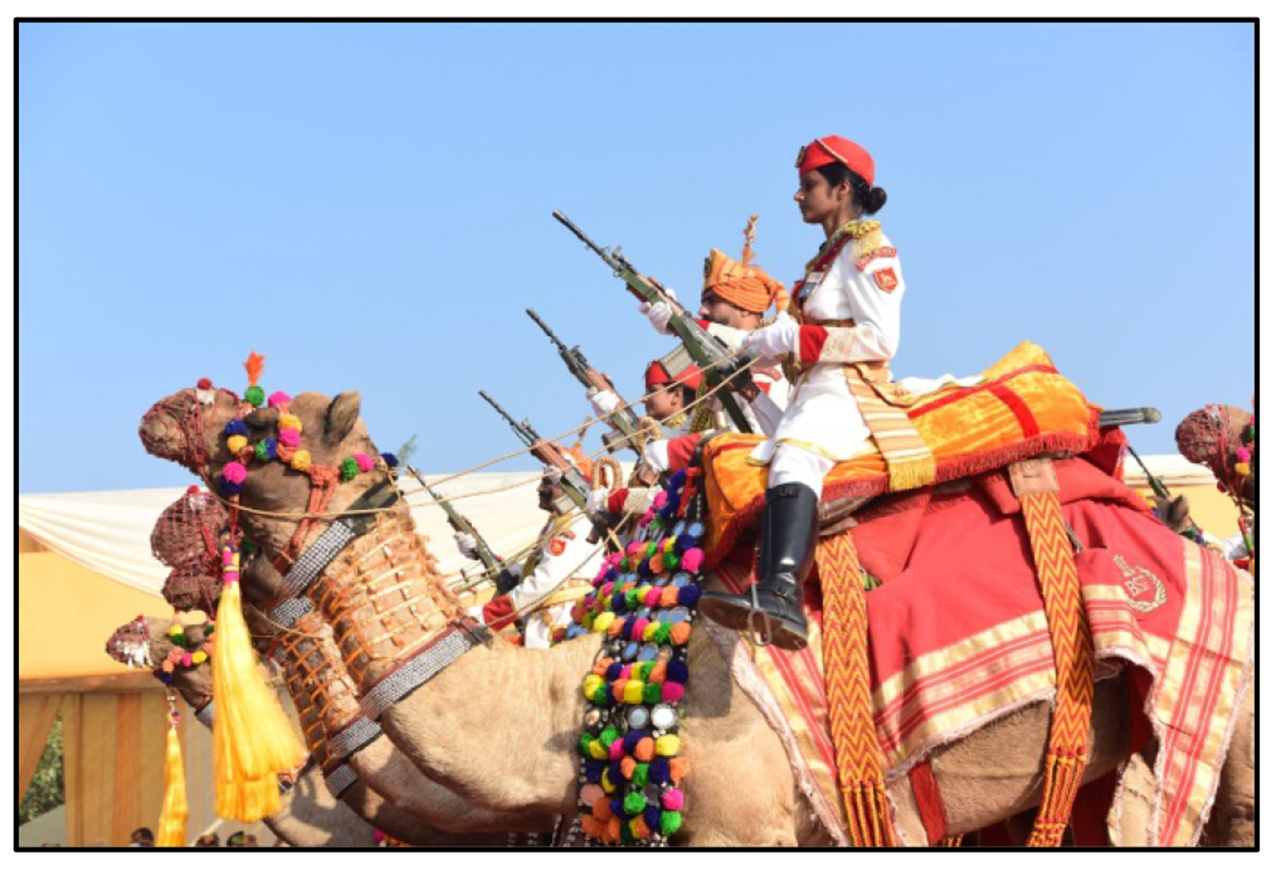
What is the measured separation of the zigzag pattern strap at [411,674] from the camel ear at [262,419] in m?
1.01

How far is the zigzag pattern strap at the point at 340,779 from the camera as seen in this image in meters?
6.82

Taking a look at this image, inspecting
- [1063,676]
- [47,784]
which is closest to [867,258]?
[1063,676]

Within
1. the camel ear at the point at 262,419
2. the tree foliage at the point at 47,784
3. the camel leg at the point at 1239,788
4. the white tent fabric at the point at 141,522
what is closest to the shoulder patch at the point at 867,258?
the camel leg at the point at 1239,788

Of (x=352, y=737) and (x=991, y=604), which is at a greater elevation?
(x=991, y=604)

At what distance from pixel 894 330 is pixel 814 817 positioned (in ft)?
6.12

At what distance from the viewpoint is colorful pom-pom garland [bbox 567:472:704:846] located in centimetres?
535

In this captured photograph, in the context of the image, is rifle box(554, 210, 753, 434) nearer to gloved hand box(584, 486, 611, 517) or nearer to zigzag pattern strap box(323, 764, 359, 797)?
gloved hand box(584, 486, 611, 517)

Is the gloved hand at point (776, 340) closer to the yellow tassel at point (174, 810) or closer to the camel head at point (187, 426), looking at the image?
the camel head at point (187, 426)

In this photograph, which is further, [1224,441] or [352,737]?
[1224,441]

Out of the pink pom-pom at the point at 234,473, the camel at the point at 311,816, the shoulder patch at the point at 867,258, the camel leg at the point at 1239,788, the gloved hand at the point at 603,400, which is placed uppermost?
the gloved hand at the point at 603,400

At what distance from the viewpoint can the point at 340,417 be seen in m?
5.93

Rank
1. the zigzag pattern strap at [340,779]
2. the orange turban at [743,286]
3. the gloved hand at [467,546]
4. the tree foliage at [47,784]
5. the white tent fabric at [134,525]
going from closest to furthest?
1. the zigzag pattern strap at [340,779]
2. the orange turban at [743,286]
3. the gloved hand at [467,546]
4. the white tent fabric at [134,525]
5. the tree foliage at [47,784]

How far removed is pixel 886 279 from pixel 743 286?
12.2 ft

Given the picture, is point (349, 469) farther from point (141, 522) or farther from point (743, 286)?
point (141, 522)
